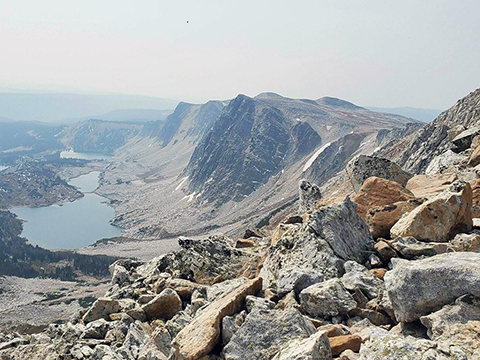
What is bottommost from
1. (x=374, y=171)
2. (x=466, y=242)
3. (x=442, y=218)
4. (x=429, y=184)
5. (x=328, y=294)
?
Answer: (x=328, y=294)

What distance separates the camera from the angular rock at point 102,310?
1861 centimetres

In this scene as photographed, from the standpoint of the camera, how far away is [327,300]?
1132 centimetres

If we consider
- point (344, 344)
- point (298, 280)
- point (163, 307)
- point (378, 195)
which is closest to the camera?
point (344, 344)

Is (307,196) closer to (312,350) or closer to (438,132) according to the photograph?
(312,350)

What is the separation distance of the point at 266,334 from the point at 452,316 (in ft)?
15.5

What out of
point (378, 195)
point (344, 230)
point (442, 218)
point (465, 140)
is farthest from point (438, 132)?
point (344, 230)

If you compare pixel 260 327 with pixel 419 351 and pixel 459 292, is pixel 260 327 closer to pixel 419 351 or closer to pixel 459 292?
pixel 419 351

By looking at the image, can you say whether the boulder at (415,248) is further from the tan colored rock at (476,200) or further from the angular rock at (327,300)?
the tan colored rock at (476,200)

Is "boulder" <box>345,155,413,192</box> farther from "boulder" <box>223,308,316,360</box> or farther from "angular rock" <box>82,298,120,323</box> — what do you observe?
"angular rock" <box>82,298,120,323</box>

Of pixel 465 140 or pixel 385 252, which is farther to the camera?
pixel 465 140

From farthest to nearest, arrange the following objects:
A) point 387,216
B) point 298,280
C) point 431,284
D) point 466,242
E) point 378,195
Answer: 1. point 378,195
2. point 387,216
3. point 466,242
4. point 298,280
5. point 431,284

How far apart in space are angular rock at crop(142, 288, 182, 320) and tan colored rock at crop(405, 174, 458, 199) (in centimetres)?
1435

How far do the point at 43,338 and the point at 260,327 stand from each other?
579 inches

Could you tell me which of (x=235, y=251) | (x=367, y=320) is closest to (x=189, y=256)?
(x=235, y=251)
